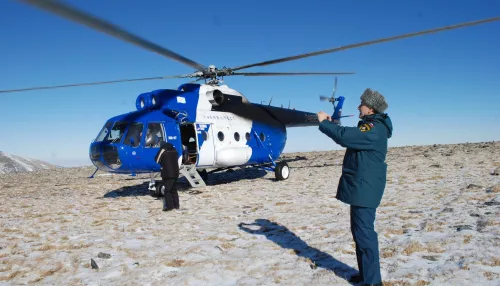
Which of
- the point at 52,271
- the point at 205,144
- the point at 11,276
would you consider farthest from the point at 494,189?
the point at 11,276

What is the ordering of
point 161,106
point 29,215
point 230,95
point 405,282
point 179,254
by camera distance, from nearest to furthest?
point 405,282 → point 179,254 → point 29,215 → point 161,106 → point 230,95

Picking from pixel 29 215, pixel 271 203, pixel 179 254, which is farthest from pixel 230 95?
pixel 179 254

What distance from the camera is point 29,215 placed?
909cm

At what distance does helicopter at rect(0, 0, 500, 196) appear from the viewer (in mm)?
10539

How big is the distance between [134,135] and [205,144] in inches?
96.0

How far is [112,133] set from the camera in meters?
10.8

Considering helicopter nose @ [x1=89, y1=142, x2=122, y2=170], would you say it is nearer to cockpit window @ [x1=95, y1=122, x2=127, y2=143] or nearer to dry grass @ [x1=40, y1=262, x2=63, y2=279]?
cockpit window @ [x1=95, y1=122, x2=127, y2=143]

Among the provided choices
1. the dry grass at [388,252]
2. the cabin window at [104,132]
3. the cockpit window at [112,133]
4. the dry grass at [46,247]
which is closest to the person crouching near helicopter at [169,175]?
the cockpit window at [112,133]

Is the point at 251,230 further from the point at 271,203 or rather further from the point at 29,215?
the point at 29,215

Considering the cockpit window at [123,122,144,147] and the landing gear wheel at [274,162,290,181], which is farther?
the landing gear wheel at [274,162,290,181]

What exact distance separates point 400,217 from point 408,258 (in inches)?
90.0

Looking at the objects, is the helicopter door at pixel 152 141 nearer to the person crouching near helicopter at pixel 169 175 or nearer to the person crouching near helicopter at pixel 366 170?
the person crouching near helicopter at pixel 169 175

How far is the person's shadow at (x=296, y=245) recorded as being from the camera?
4.57 metres

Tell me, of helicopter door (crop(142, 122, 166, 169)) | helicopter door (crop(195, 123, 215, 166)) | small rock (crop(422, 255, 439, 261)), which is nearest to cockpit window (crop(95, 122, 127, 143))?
helicopter door (crop(142, 122, 166, 169))
